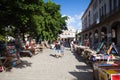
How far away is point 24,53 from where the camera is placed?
2205 cm

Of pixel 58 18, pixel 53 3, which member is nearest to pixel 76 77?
pixel 53 3

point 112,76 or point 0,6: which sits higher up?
point 0,6

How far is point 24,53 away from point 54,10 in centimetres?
2283

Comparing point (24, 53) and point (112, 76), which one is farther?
point (24, 53)

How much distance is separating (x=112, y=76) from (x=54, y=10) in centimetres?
3732

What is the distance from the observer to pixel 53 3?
43.3 metres

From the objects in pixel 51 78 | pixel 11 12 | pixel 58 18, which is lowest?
pixel 51 78

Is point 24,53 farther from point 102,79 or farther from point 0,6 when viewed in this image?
point 102,79

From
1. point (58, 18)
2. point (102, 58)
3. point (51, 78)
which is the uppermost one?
point (58, 18)

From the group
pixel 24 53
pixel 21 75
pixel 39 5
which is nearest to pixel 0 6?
pixel 39 5

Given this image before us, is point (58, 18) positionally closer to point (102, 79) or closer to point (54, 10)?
point (54, 10)

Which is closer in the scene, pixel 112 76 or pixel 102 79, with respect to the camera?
pixel 112 76

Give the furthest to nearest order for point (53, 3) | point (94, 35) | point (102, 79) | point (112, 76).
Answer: point (94, 35) → point (53, 3) → point (102, 79) → point (112, 76)

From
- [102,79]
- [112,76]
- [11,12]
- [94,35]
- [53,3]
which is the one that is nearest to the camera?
[112,76]
